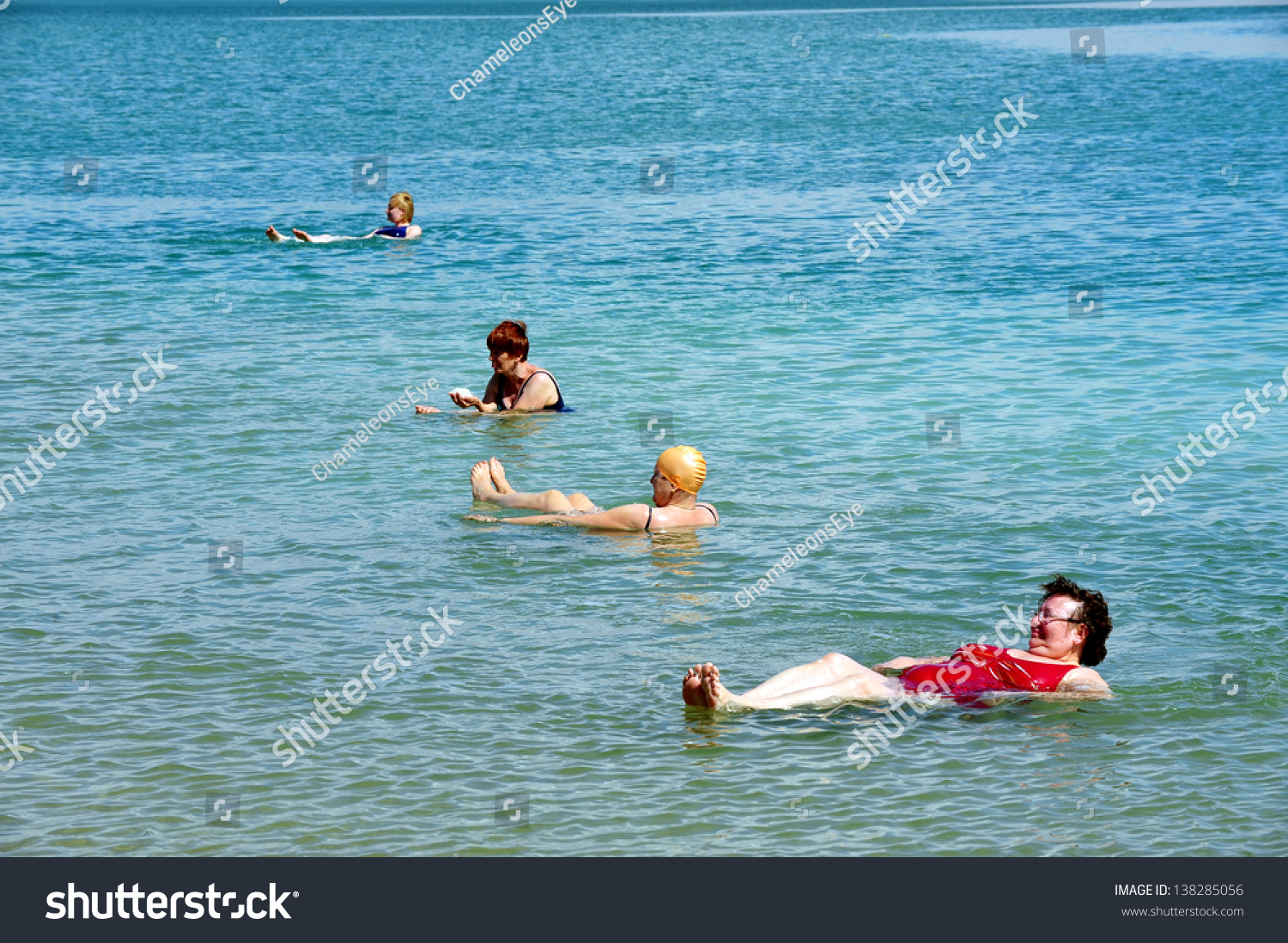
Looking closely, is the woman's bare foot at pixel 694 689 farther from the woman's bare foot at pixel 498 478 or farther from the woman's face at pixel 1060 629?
the woman's bare foot at pixel 498 478

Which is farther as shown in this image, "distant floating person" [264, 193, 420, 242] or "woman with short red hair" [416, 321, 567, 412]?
"distant floating person" [264, 193, 420, 242]

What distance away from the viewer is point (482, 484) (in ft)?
44.4

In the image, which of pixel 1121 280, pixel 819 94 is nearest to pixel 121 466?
pixel 1121 280

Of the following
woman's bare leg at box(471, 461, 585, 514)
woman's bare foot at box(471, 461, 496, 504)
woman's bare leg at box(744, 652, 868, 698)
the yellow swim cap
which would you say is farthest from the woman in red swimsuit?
woman's bare foot at box(471, 461, 496, 504)

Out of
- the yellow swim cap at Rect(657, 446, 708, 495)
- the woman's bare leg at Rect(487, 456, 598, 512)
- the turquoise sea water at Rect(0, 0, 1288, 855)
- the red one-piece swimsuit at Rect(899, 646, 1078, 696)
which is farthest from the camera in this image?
the woman's bare leg at Rect(487, 456, 598, 512)

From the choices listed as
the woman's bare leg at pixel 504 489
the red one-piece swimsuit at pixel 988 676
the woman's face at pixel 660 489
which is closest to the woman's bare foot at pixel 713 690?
the red one-piece swimsuit at pixel 988 676

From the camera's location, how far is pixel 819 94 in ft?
203

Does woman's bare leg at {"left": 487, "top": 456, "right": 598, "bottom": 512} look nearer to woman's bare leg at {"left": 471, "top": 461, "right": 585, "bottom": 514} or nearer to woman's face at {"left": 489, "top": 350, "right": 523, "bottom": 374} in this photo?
woman's bare leg at {"left": 471, "top": 461, "right": 585, "bottom": 514}

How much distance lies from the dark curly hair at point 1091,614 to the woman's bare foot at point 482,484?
548 cm

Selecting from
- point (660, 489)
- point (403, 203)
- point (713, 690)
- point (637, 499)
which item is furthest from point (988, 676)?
point (403, 203)

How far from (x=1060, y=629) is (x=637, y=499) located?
5.42 metres

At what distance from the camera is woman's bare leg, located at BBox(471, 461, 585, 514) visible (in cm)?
1336

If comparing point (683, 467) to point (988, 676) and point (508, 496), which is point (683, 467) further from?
point (988, 676)

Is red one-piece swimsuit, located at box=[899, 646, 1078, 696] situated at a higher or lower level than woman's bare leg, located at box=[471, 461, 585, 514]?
lower
